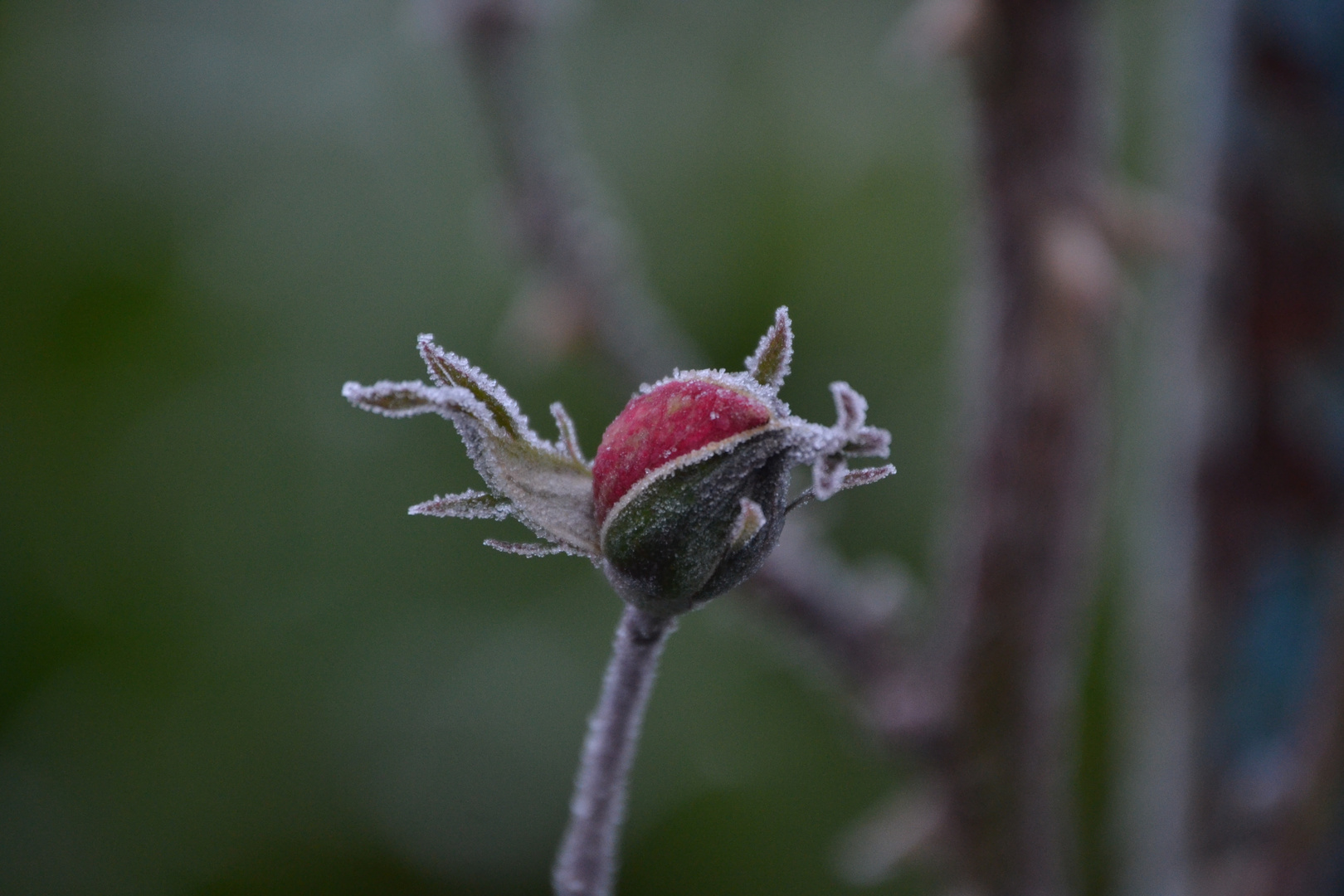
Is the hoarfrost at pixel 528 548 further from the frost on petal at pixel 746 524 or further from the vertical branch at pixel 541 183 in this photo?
the vertical branch at pixel 541 183

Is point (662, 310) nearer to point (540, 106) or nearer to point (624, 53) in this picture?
point (624, 53)

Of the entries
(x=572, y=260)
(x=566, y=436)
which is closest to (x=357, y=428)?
(x=572, y=260)

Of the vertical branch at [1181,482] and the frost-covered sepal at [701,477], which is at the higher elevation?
the vertical branch at [1181,482]

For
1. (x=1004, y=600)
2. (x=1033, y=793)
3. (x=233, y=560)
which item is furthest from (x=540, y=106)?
(x=233, y=560)

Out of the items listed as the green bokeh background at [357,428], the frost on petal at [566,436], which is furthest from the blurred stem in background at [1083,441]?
the green bokeh background at [357,428]

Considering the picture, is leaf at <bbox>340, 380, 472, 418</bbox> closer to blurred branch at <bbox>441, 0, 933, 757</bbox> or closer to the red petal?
the red petal

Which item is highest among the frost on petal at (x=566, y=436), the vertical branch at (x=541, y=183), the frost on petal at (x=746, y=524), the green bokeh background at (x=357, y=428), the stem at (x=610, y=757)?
the green bokeh background at (x=357, y=428)

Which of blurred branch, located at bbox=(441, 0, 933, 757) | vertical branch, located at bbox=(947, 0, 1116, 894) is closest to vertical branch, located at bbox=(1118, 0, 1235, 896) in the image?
vertical branch, located at bbox=(947, 0, 1116, 894)
